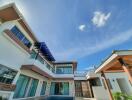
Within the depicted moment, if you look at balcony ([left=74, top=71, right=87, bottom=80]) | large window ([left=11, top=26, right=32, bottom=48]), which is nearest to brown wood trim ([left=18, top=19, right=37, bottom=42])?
large window ([left=11, top=26, right=32, bottom=48])

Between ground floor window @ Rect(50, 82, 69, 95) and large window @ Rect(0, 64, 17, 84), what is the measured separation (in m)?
11.5

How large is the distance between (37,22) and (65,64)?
1250 cm

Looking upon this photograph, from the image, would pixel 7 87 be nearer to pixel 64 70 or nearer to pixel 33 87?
pixel 33 87

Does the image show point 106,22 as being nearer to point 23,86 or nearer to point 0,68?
point 0,68

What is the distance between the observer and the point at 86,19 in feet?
36.4

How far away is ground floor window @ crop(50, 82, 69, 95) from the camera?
60.8ft

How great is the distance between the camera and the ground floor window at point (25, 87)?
10.0 meters

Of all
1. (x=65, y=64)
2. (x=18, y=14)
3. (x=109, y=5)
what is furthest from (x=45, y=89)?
(x=109, y=5)

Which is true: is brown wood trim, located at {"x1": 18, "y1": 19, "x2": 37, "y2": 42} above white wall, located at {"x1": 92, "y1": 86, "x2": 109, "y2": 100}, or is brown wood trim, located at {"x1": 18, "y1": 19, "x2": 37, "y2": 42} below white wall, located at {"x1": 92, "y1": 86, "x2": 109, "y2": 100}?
above

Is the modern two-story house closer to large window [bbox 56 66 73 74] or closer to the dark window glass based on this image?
the dark window glass

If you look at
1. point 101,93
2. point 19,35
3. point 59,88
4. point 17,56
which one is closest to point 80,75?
point 59,88

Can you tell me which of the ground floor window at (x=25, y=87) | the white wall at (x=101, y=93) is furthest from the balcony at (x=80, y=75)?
the ground floor window at (x=25, y=87)

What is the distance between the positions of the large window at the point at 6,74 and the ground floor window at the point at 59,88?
11.5m

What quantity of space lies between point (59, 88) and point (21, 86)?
9942 millimetres
